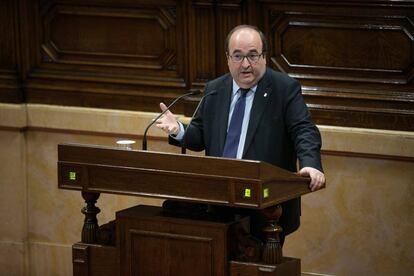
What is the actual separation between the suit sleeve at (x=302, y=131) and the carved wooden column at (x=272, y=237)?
12.8 inches

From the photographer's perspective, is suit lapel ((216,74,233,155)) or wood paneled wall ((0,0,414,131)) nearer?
suit lapel ((216,74,233,155))

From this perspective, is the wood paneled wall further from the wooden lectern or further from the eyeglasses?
the wooden lectern

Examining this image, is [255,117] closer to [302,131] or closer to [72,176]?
[302,131]

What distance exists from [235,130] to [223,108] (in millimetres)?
130

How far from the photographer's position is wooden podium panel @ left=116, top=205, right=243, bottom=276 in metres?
5.01

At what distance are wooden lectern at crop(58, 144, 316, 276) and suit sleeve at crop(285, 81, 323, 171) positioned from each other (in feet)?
0.45

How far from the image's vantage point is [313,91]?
22.4 feet

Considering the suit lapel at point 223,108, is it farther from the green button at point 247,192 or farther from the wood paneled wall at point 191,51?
the wood paneled wall at point 191,51

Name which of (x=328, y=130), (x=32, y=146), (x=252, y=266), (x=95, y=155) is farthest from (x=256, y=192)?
(x=32, y=146)

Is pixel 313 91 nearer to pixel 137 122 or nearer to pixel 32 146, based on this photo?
pixel 137 122

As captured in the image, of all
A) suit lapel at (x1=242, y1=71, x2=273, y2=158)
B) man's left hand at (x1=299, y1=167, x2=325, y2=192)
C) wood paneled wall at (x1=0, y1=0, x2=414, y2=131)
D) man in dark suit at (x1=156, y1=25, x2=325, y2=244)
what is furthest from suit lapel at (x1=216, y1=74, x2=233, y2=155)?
wood paneled wall at (x1=0, y1=0, x2=414, y2=131)

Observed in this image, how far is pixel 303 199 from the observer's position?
696 centimetres

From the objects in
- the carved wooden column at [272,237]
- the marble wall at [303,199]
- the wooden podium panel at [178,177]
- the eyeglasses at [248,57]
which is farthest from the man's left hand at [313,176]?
the marble wall at [303,199]

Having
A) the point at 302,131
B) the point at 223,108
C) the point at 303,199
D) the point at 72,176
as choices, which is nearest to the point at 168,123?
the point at 223,108
